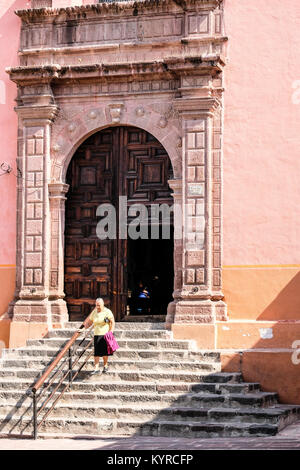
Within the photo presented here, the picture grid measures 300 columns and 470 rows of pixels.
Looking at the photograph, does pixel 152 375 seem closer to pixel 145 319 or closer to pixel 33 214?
pixel 145 319

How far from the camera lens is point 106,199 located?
17.0 metres

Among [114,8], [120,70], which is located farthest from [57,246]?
[114,8]

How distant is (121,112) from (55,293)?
11.0ft

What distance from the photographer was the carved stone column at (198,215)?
52.3 ft

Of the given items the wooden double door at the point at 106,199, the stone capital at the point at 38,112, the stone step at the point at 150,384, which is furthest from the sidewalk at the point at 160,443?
the stone capital at the point at 38,112

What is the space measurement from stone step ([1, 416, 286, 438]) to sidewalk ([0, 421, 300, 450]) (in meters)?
0.15

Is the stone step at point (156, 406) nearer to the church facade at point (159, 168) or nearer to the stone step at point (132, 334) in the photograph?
the church facade at point (159, 168)

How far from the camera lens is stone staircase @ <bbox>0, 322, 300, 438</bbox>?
13.6 meters

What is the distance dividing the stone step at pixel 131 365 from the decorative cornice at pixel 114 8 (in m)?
6.04

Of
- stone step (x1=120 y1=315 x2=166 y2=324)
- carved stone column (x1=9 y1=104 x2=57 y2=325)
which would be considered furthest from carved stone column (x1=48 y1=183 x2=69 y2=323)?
stone step (x1=120 y1=315 x2=166 y2=324)

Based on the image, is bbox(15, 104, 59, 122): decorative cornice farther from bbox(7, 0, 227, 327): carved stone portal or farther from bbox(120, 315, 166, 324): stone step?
bbox(120, 315, 166, 324): stone step

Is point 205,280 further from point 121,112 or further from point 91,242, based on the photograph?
point 121,112

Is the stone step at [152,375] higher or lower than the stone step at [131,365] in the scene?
lower
